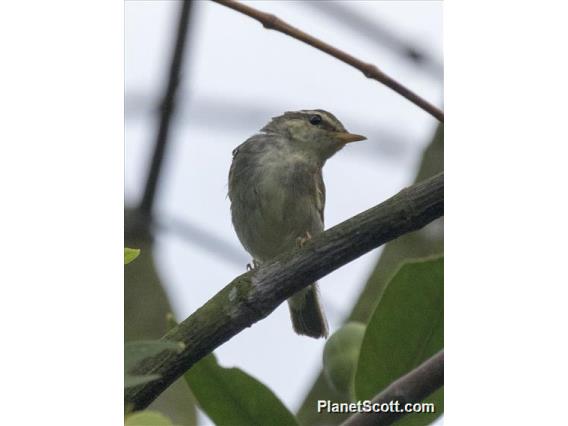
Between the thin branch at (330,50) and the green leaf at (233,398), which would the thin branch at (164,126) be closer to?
the thin branch at (330,50)

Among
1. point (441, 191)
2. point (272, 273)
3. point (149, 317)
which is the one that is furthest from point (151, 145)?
point (441, 191)

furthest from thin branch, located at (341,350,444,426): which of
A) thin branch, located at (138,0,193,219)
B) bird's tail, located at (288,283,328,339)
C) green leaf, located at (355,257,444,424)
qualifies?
thin branch, located at (138,0,193,219)

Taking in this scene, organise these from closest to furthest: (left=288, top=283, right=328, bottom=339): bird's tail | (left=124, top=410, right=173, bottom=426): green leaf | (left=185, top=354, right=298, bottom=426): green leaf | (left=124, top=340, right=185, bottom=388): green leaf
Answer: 1. (left=124, top=410, right=173, bottom=426): green leaf
2. (left=124, top=340, right=185, bottom=388): green leaf
3. (left=185, top=354, right=298, bottom=426): green leaf
4. (left=288, top=283, right=328, bottom=339): bird's tail

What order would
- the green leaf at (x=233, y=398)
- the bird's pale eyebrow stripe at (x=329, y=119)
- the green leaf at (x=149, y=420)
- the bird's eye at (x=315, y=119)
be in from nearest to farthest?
the green leaf at (x=149, y=420) → the green leaf at (x=233, y=398) → the bird's pale eyebrow stripe at (x=329, y=119) → the bird's eye at (x=315, y=119)

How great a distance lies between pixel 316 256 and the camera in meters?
2.11

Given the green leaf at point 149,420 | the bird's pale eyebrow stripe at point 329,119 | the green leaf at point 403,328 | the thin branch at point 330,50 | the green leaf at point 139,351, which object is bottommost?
the green leaf at point 149,420

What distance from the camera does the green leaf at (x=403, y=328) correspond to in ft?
6.63

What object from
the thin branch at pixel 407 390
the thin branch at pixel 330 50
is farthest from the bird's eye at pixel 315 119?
the thin branch at pixel 407 390

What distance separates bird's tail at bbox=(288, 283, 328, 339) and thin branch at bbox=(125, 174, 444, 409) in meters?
0.90

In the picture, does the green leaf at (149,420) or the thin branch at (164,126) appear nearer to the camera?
the green leaf at (149,420)

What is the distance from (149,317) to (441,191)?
100cm

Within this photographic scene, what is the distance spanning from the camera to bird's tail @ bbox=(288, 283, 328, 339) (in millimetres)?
3216

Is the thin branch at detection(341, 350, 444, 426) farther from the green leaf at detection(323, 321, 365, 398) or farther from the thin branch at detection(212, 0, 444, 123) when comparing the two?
the thin branch at detection(212, 0, 444, 123)

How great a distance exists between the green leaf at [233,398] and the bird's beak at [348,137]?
6.02 ft
